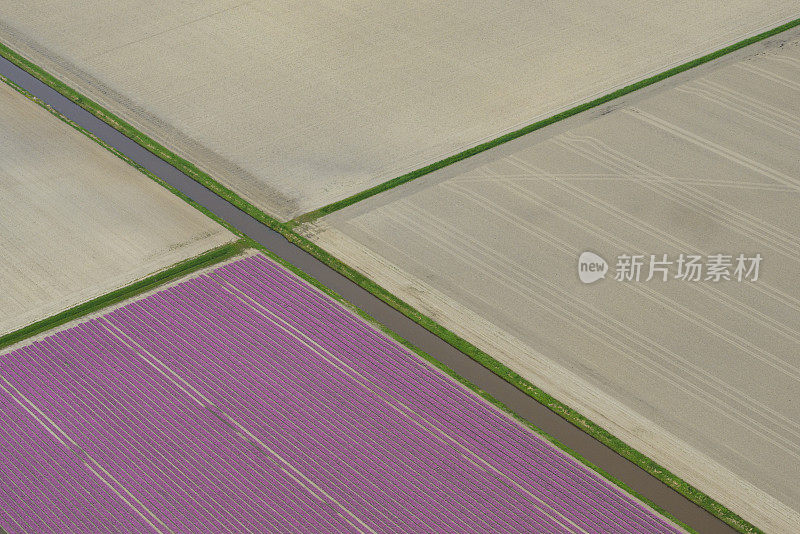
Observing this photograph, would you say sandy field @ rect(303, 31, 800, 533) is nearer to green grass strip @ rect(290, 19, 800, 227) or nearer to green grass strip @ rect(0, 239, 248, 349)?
green grass strip @ rect(290, 19, 800, 227)

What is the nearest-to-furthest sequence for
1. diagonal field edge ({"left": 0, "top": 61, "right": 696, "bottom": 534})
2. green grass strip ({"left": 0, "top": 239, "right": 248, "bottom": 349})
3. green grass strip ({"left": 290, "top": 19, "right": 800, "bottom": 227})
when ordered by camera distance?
diagonal field edge ({"left": 0, "top": 61, "right": 696, "bottom": 534})
green grass strip ({"left": 0, "top": 239, "right": 248, "bottom": 349})
green grass strip ({"left": 290, "top": 19, "right": 800, "bottom": 227})

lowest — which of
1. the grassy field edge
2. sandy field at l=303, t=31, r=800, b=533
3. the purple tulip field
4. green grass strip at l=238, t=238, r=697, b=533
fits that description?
the purple tulip field

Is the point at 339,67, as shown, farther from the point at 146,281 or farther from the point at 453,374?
the point at 453,374

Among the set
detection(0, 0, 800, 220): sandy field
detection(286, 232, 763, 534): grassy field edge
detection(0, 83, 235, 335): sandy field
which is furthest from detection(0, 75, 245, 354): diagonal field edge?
detection(286, 232, 763, 534): grassy field edge

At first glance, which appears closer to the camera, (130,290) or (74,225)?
(130,290)

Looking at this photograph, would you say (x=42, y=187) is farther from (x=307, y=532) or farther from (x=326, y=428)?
(x=307, y=532)

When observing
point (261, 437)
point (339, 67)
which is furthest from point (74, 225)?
point (339, 67)

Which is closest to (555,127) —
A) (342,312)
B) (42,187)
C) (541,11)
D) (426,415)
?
(541,11)
